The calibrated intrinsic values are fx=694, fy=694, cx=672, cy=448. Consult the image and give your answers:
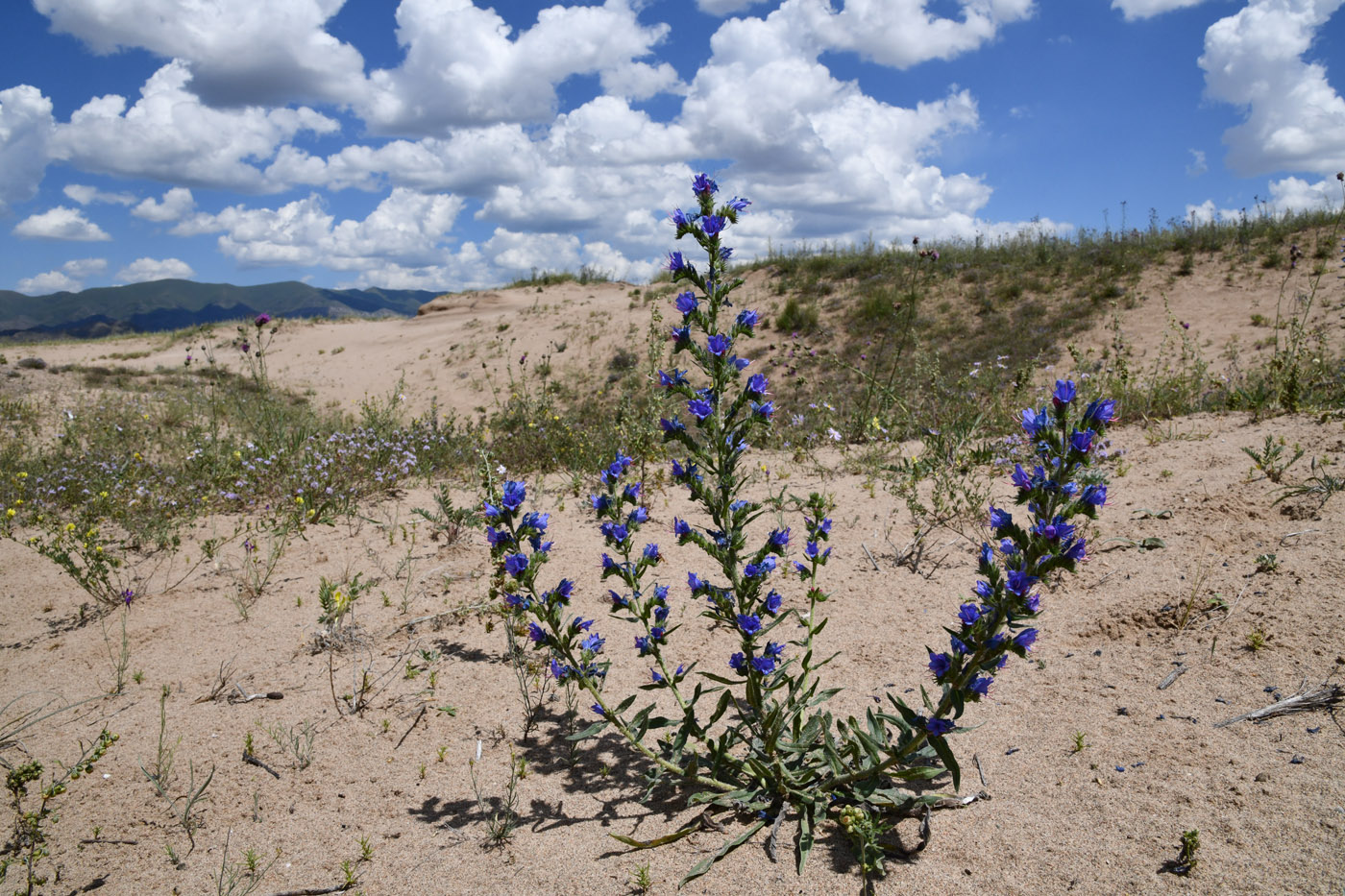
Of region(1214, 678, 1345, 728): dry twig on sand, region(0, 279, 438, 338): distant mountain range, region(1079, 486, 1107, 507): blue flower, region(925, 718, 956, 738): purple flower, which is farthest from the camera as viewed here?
region(0, 279, 438, 338): distant mountain range

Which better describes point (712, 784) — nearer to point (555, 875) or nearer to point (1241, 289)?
point (555, 875)

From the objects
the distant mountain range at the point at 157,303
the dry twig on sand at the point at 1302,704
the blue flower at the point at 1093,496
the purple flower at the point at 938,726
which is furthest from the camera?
the distant mountain range at the point at 157,303

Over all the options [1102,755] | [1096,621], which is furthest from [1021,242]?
[1102,755]

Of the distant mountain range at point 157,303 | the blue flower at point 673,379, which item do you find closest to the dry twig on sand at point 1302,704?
the blue flower at point 673,379

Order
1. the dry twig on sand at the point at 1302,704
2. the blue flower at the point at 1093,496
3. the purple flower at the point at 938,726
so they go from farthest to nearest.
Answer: the dry twig on sand at the point at 1302,704
the purple flower at the point at 938,726
the blue flower at the point at 1093,496

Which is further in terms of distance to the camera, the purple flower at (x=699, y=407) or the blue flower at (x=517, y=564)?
the blue flower at (x=517, y=564)

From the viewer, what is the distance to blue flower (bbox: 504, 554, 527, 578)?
89.3 inches

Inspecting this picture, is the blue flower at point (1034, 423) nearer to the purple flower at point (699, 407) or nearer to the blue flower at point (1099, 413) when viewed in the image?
the blue flower at point (1099, 413)

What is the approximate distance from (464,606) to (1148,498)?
13.1 ft

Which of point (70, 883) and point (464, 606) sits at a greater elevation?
point (464, 606)

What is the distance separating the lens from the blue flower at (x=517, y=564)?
2.27 meters

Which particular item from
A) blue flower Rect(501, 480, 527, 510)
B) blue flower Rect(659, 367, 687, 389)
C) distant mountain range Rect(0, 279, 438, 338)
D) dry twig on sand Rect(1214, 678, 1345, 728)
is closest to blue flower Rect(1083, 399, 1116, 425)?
blue flower Rect(659, 367, 687, 389)

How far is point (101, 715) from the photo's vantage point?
10.0ft

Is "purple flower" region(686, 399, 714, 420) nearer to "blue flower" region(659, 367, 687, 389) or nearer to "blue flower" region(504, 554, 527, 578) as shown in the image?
"blue flower" region(659, 367, 687, 389)
